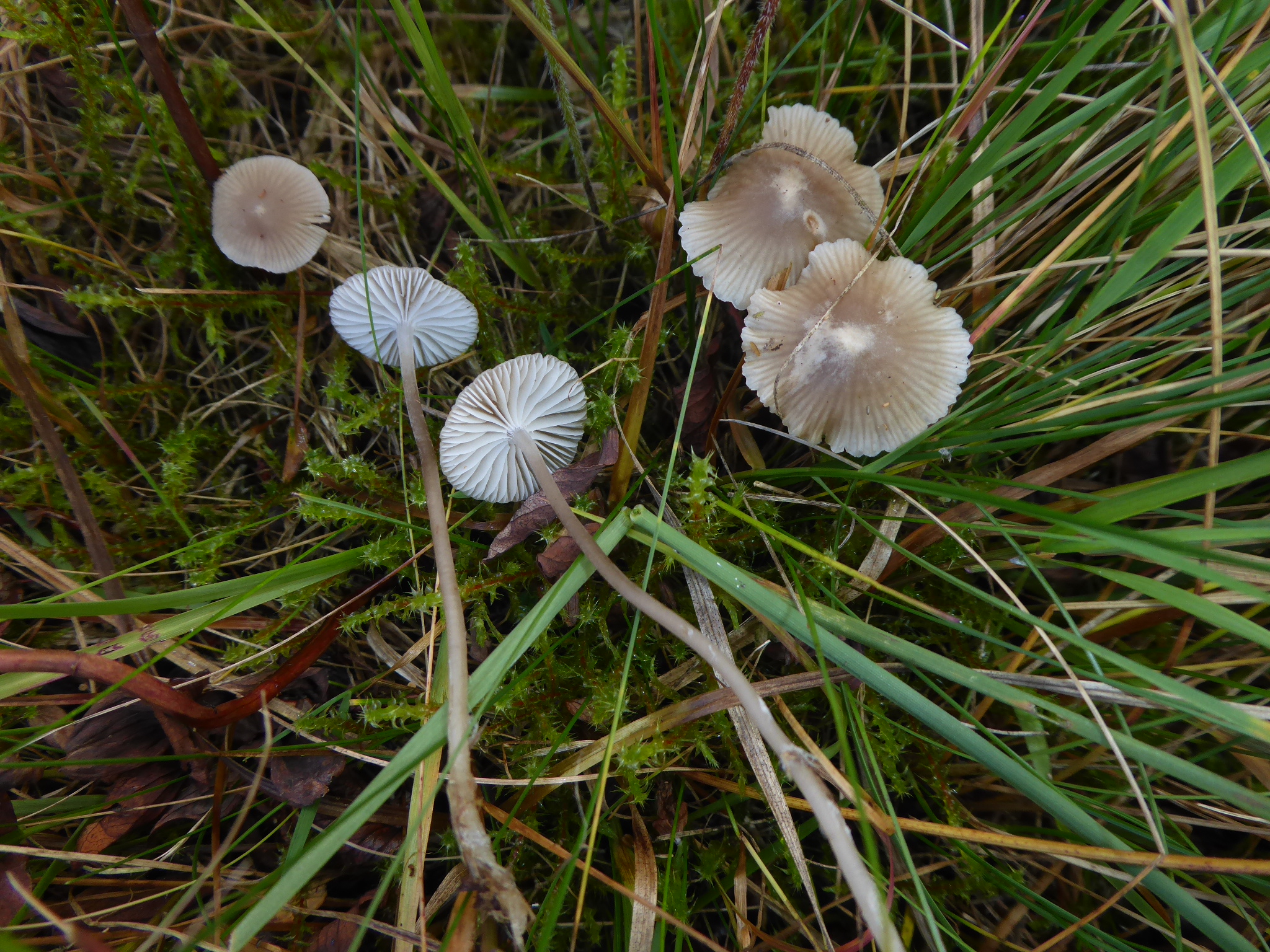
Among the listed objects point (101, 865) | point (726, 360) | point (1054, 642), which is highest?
point (726, 360)

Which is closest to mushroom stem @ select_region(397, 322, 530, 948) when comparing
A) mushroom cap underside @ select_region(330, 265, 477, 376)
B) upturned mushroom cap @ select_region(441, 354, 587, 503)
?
upturned mushroom cap @ select_region(441, 354, 587, 503)

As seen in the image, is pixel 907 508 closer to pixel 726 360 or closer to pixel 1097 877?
pixel 726 360

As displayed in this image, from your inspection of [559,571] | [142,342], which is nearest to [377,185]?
[142,342]

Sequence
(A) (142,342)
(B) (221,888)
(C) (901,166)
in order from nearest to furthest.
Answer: (B) (221,888)
(C) (901,166)
(A) (142,342)

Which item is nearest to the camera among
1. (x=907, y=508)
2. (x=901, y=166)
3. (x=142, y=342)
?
(x=907, y=508)

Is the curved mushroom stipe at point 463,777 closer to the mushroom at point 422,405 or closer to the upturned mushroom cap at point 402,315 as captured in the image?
the mushroom at point 422,405

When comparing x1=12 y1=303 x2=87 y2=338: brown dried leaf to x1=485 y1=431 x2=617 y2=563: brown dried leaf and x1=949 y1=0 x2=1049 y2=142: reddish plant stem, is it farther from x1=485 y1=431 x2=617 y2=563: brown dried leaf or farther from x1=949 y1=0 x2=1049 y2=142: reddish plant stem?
x1=949 y1=0 x2=1049 y2=142: reddish plant stem
